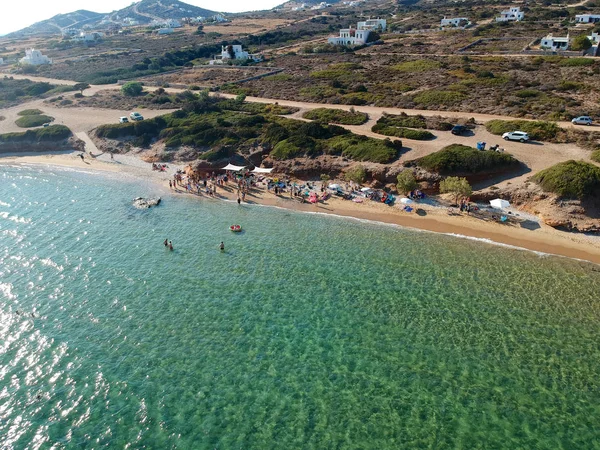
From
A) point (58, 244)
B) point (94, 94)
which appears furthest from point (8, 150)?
point (58, 244)

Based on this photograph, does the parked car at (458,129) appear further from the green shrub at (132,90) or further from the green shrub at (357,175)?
the green shrub at (132,90)

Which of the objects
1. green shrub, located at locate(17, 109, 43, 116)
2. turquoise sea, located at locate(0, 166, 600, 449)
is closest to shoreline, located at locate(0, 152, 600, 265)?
turquoise sea, located at locate(0, 166, 600, 449)

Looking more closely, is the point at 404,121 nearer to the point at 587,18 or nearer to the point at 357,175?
the point at 357,175

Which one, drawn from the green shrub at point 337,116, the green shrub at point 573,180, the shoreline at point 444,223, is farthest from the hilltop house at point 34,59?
the green shrub at point 573,180

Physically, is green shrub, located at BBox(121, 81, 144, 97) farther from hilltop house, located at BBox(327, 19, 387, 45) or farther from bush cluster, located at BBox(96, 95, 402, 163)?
hilltop house, located at BBox(327, 19, 387, 45)

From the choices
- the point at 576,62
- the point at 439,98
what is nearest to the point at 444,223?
the point at 439,98

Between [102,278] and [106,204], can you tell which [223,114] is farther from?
[102,278]
